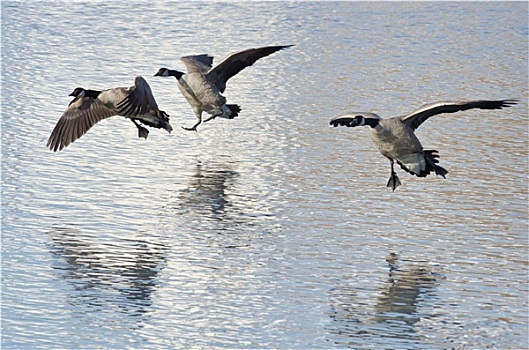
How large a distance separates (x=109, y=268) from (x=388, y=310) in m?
2.17

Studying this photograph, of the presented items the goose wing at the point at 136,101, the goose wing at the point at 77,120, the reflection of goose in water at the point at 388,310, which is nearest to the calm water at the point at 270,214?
the reflection of goose in water at the point at 388,310

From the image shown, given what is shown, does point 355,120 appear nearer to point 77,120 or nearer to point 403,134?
point 403,134

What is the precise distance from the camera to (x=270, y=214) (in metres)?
9.34

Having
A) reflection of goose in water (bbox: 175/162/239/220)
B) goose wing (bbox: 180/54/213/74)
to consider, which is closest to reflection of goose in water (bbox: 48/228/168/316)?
reflection of goose in water (bbox: 175/162/239/220)

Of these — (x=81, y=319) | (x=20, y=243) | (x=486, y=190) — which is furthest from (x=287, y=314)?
(x=486, y=190)

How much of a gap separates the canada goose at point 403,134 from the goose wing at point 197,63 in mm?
3087

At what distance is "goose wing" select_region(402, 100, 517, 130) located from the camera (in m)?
8.81

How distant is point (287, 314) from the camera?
692cm

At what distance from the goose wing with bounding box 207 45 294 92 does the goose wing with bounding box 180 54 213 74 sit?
0.59ft

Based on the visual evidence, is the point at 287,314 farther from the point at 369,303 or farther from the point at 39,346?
the point at 39,346

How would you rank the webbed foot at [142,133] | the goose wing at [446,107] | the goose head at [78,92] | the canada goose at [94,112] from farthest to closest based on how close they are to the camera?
1. the webbed foot at [142,133]
2. the goose head at [78,92]
3. the canada goose at [94,112]
4. the goose wing at [446,107]

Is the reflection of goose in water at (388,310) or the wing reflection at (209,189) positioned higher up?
Answer: the wing reflection at (209,189)

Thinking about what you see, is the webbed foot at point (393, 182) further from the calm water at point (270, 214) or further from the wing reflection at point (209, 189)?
the wing reflection at point (209, 189)

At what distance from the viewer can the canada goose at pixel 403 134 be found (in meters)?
9.21
